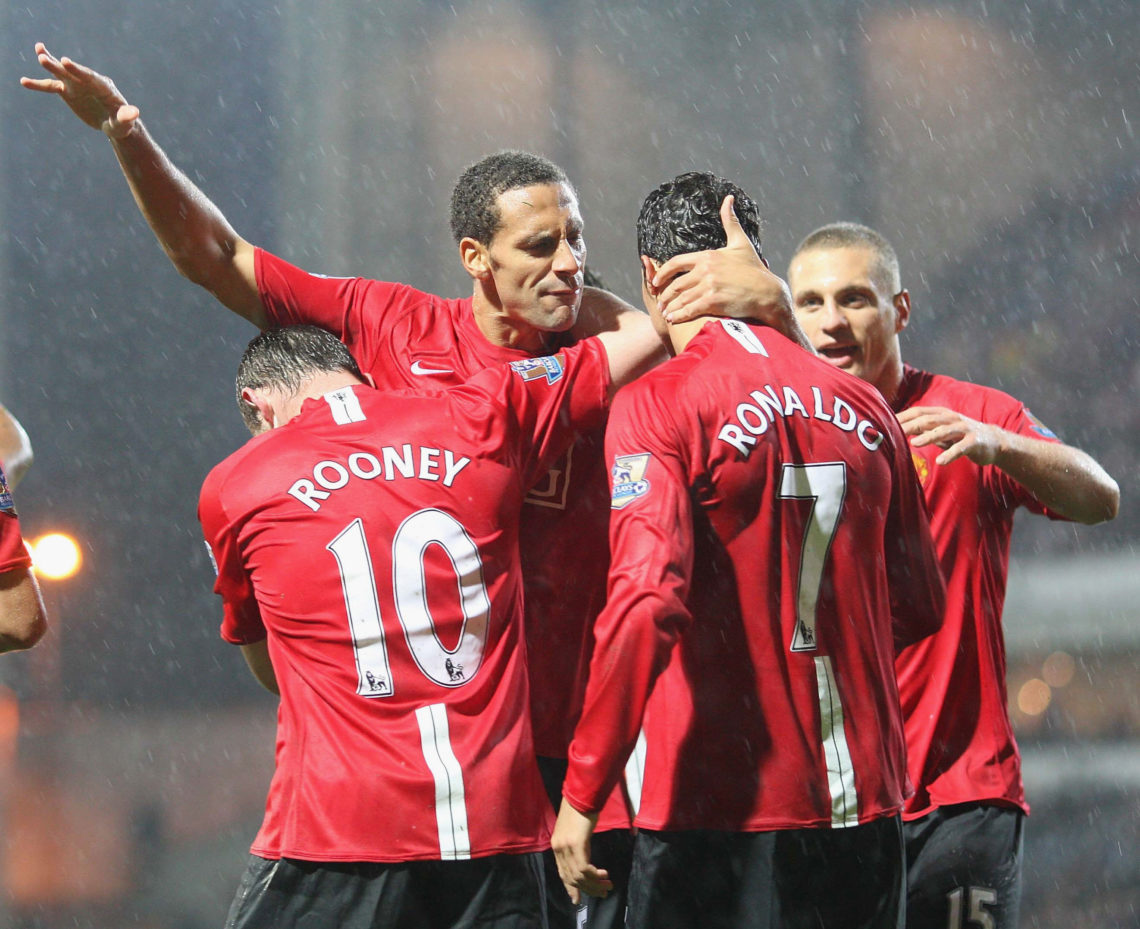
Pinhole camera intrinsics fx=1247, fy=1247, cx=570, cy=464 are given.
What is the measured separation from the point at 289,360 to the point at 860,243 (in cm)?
163

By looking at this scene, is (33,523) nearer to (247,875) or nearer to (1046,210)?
(247,875)

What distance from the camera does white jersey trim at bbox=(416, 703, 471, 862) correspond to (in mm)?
2232

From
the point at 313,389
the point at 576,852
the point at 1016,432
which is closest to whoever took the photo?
the point at 576,852

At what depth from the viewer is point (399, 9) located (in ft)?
42.3

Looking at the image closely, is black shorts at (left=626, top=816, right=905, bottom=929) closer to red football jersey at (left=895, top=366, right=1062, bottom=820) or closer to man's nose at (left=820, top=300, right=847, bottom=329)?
red football jersey at (left=895, top=366, right=1062, bottom=820)

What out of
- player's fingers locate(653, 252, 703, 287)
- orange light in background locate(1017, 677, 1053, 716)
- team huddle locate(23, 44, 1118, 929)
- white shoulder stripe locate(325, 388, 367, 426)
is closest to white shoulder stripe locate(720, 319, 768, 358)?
team huddle locate(23, 44, 1118, 929)

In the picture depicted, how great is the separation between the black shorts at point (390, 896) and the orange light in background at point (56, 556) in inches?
274

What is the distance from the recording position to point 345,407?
2.46 m

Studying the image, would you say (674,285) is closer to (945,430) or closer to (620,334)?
(620,334)

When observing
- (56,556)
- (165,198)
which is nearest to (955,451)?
(165,198)

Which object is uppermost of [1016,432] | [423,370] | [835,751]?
[423,370]

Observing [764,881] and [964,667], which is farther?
[964,667]

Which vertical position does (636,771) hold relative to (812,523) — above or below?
below

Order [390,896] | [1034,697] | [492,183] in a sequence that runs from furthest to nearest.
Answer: [1034,697] → [492,183] → [390,896]
